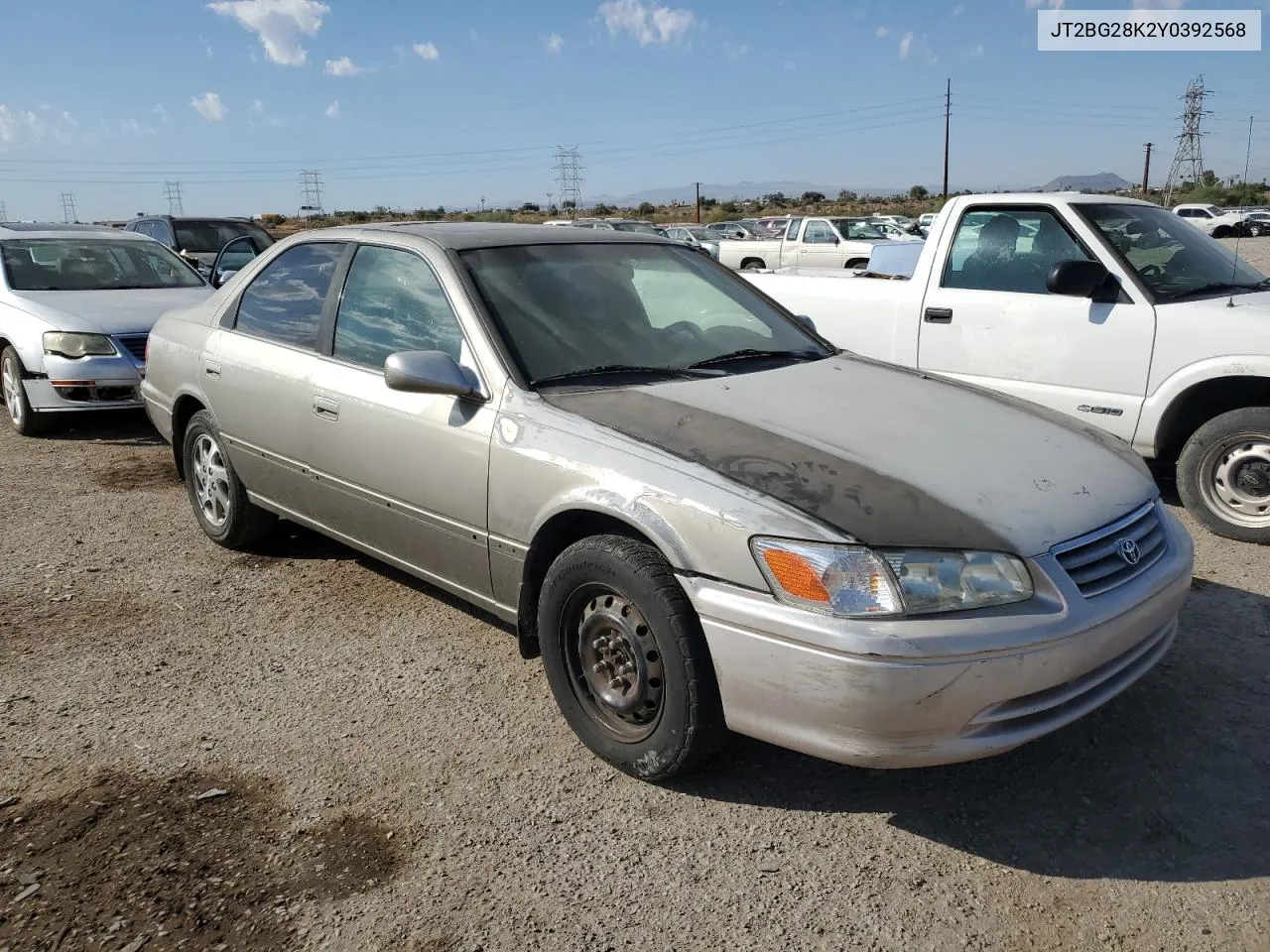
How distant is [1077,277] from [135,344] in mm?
6505

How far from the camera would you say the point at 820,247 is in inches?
872

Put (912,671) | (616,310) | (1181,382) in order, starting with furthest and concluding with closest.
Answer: (1181,382), (616,310), (912,671)

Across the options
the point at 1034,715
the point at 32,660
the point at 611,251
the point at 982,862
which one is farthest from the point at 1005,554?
the point at 32,660

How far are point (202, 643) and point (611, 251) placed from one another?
2266 mm

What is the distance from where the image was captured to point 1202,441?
5.13 meters

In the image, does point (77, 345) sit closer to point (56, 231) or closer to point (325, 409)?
point (56, 231)

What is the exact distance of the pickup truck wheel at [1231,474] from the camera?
498 centimetres

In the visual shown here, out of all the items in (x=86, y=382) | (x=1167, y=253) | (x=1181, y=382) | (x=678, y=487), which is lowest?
(x=86, y=382)

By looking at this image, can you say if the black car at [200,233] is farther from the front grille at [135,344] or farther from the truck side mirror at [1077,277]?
the truck side mirror at [1077,277]

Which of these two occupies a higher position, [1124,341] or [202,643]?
[1124,341]

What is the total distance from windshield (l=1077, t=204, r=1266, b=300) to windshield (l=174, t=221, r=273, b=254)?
12100 mm

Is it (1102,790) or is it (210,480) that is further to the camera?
(210,480)

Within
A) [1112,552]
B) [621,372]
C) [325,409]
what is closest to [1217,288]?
[1112,552]

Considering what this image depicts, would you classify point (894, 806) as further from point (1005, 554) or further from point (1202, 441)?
point (1202, 441)
